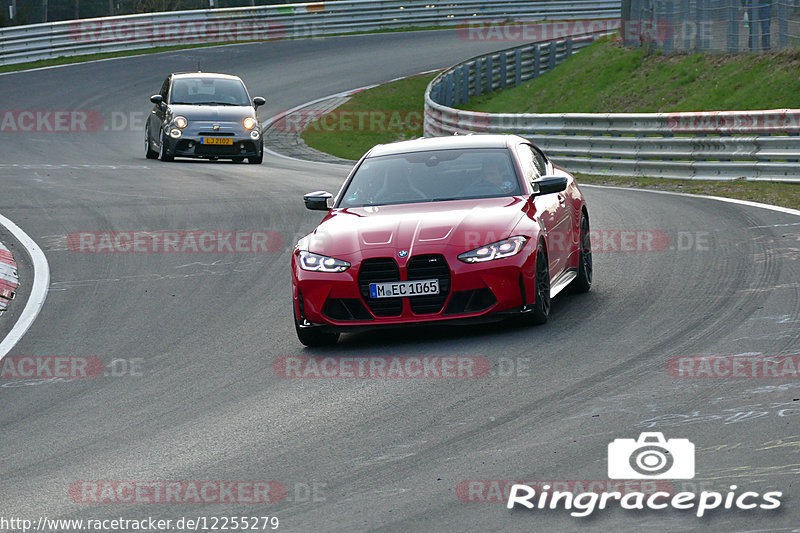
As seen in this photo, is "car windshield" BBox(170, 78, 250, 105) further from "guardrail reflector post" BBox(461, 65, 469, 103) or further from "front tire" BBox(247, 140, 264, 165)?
"guardrail reflector post" BBox(461, 65, 469, 103)

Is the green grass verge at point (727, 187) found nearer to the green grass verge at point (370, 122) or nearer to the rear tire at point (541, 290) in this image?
the rear tire at point (541, 290)

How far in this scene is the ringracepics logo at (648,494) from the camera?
515 cm

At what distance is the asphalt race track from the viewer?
5516 millimetres

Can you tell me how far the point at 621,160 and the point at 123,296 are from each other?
1172 cm

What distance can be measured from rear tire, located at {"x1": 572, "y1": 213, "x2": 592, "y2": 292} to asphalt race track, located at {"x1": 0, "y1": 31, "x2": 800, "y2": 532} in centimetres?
19

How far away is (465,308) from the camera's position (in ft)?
28.2

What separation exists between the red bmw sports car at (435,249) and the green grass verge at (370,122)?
17.5 metres

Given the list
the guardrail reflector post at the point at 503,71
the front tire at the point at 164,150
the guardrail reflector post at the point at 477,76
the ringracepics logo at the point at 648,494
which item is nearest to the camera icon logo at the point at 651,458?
the ringracepics logo at the point at 648,494

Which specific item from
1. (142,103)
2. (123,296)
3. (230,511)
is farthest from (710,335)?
(142,103)

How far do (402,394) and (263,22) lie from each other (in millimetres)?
38488

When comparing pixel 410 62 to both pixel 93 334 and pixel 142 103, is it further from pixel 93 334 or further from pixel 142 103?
pixel 93 334

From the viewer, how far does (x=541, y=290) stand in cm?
894

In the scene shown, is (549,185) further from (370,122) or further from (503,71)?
(503,71)

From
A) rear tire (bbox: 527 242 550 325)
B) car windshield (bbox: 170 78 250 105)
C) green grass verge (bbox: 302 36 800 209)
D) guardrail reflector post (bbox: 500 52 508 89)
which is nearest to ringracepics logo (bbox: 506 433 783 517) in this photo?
rear tire (bbox: 527 242 550 325)
